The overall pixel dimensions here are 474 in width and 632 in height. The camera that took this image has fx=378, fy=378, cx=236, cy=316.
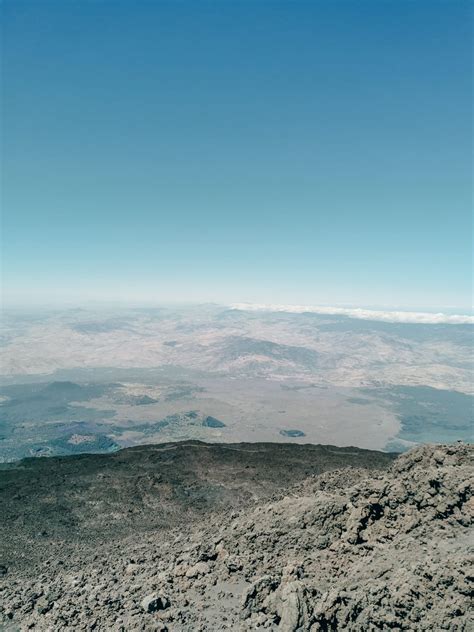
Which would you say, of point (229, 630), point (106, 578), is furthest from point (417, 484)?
point (106, 578)

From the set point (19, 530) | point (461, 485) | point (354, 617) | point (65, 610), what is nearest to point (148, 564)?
point (65, 610)

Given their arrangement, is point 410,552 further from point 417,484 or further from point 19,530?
point 19,530

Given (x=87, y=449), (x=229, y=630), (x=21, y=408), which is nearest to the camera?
(x=229, y=630)

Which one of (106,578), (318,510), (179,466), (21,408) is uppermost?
(318,510)

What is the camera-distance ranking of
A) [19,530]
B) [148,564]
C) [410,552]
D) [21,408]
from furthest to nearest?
[21,408]
[19,530]
[148,564]
[410,552]

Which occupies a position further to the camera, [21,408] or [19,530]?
[21,408]

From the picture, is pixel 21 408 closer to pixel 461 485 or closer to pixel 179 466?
pixel 179 466

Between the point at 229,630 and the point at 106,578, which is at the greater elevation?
the point at 229,630
